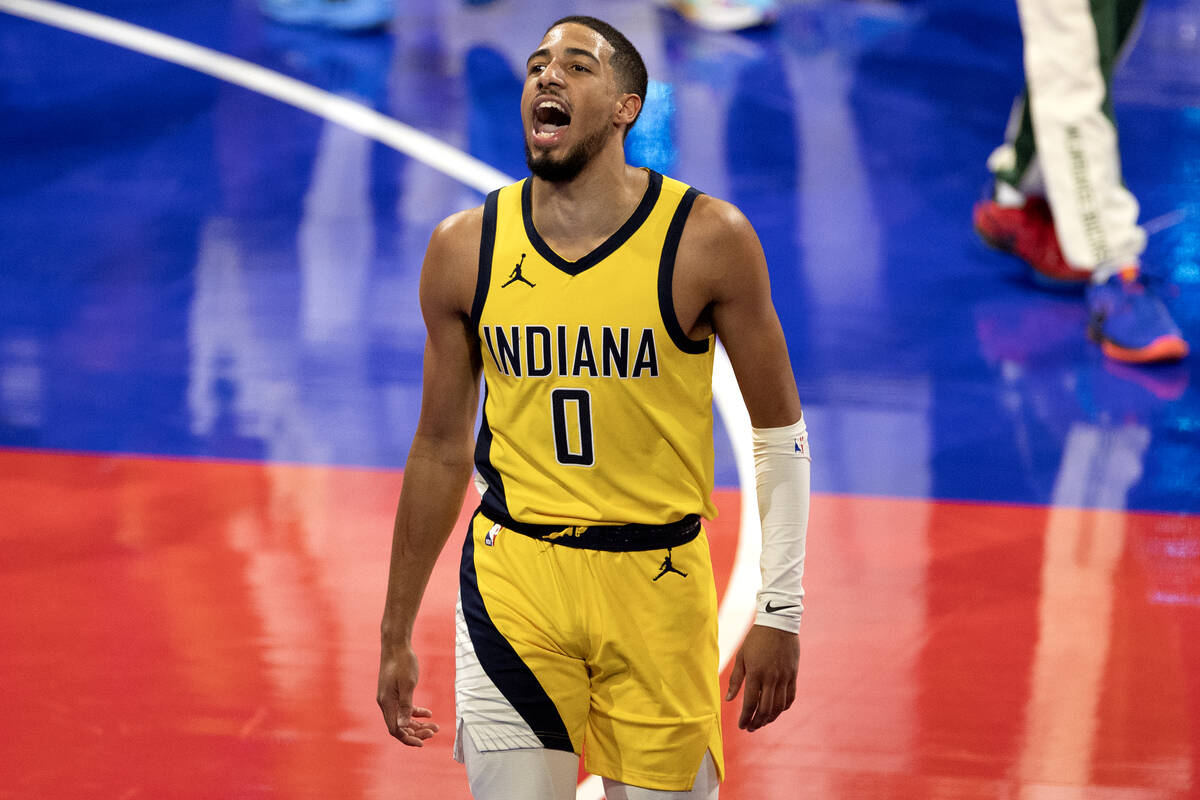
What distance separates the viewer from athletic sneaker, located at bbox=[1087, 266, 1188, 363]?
7.03m

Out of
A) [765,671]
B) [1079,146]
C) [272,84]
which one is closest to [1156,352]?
[1079,146]

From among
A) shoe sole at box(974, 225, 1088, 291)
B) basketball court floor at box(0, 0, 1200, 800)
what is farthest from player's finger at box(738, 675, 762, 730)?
shoe sole at box(974, 225, 1088, 291)

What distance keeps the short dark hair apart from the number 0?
558mm

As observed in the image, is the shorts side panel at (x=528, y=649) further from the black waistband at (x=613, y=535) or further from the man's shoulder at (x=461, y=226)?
the man's shoulder at (x=461, y=226)

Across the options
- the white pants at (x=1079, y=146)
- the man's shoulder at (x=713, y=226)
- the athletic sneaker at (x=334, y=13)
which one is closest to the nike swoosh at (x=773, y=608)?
the man's shoulder at (x=713, y=226)

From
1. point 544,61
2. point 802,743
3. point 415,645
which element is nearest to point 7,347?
point 415,645

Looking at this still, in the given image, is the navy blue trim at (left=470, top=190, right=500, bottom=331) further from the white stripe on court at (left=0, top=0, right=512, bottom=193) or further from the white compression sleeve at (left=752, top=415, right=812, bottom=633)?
the white stripe on court at (left=0, top=0, right=512, bottom=193)

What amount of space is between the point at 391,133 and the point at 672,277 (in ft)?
23.2

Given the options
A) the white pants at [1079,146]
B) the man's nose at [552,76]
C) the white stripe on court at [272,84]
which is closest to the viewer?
the man's nose at [552,76]

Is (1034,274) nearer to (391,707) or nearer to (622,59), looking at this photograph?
(622,59)

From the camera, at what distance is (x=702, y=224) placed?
2.92 meters

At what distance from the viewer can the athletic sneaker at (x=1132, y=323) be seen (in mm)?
7027

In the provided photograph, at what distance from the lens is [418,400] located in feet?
22.0

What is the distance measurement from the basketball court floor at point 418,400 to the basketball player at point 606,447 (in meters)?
1.14
